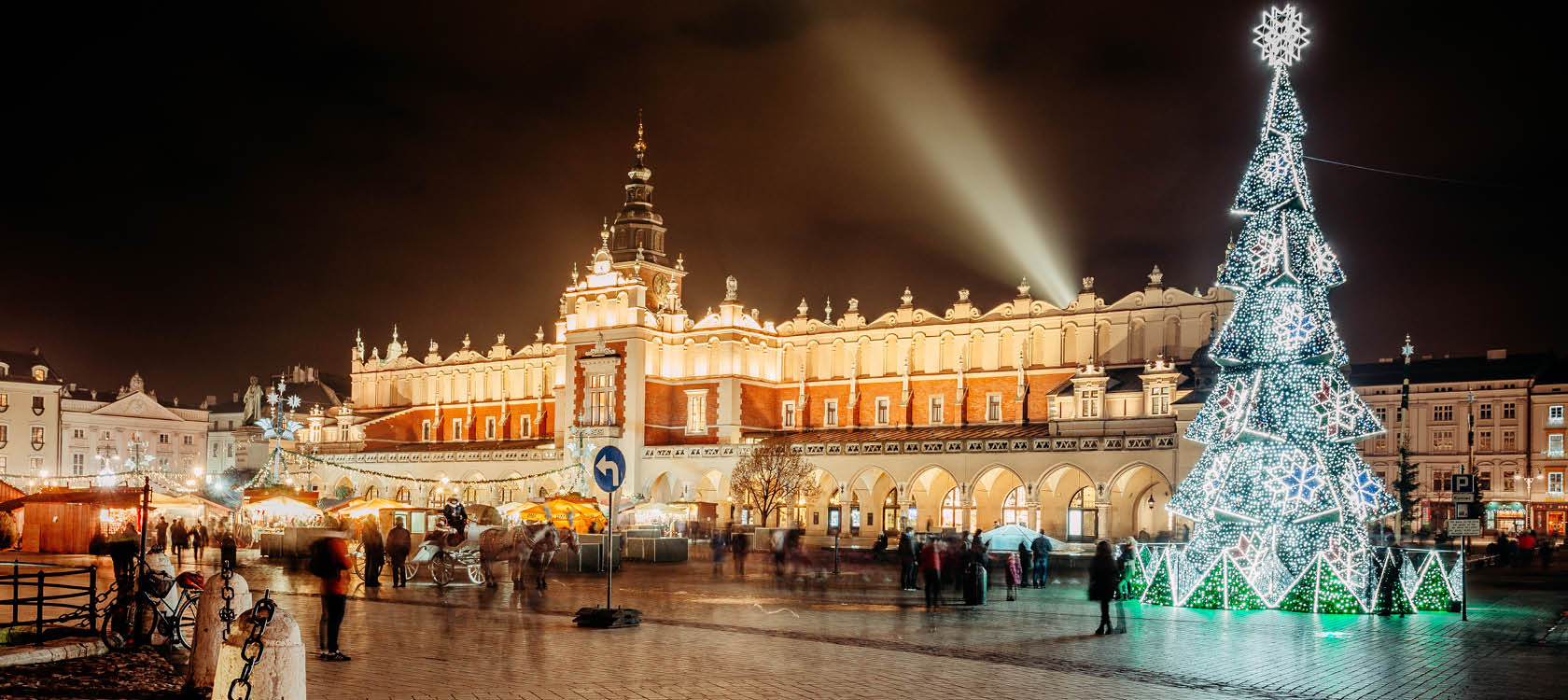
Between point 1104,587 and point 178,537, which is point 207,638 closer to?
point 1104,587

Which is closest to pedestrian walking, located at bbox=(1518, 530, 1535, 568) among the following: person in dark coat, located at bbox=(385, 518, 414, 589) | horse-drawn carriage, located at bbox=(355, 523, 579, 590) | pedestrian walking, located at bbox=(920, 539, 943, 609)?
pedestrian walking, located at bbox=(920, 539, 943, 609)

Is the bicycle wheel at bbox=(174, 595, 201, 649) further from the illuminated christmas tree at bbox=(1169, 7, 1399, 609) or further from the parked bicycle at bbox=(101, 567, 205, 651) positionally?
the illuminated christmas tree at bbox=(1169, 7, 1399, 609)

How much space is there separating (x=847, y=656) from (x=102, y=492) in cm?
3104

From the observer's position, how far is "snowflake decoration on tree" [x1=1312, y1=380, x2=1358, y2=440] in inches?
886

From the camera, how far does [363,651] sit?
14.6 meters

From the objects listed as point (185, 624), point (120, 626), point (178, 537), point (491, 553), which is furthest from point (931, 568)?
point (178, 537)

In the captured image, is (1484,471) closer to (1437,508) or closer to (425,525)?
(1437,508)

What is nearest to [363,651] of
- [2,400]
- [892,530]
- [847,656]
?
[847,656]

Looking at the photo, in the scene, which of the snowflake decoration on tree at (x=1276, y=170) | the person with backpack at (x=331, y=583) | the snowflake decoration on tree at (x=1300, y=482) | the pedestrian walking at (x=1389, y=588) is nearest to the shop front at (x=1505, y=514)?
the pedestrian walking at (x=1389, y=588)

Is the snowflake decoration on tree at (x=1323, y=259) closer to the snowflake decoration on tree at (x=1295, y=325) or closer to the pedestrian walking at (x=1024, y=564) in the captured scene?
the snowflake decoration on tree at (x=1295, y=325)

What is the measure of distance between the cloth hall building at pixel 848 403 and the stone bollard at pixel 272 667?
46.6 m

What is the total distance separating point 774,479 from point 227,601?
51.4m

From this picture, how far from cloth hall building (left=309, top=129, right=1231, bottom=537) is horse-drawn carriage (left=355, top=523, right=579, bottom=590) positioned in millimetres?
30198

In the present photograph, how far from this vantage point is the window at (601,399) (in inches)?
2827
